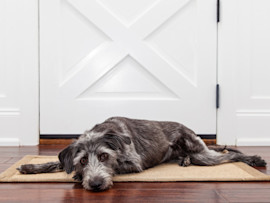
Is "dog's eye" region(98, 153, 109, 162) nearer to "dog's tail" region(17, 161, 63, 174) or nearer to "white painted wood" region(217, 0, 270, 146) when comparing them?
"dog's tail" region(17, 161, 63, 174)

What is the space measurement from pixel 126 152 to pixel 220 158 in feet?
2.78

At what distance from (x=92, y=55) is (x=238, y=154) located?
1.98m

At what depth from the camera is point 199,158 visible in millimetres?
2918

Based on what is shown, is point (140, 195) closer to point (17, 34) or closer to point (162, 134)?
point (162, 134)

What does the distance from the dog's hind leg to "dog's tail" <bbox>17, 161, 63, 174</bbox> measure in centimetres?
111

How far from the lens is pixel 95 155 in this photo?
2369 millimetres

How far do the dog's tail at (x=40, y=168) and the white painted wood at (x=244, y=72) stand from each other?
2066 mm

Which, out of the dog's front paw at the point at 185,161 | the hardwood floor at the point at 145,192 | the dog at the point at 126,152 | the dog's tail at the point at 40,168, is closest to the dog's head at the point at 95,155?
the dog at the point at 126,152

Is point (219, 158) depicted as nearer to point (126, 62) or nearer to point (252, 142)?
point (252, 142)

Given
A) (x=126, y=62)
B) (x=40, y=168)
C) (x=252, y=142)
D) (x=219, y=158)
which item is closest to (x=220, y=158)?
(x=219, y=158)

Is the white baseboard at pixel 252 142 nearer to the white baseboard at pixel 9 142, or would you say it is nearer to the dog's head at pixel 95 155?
the dog's head at pixel 95 155

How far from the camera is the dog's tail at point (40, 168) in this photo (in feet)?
8.53

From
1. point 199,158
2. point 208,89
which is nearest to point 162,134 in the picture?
point 199,158

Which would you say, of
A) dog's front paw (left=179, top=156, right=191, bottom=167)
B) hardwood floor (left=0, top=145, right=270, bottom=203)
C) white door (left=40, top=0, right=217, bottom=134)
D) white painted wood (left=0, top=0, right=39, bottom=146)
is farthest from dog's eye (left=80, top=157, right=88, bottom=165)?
white painted wood (left=0, top=0, right=39, bottom=146)
